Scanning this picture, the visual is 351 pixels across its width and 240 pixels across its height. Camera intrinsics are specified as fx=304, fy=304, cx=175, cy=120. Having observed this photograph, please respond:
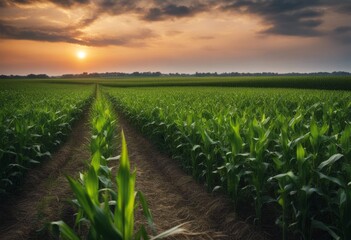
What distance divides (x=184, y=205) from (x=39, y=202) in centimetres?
248

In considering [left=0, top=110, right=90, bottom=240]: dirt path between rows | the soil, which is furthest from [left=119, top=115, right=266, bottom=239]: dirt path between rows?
[left=0, top=110, right=90, bottom=240]: dirt path between rows

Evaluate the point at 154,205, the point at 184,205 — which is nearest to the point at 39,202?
the point at 154,205

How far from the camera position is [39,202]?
17.0ft

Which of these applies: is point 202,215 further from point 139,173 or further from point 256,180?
point 139,173

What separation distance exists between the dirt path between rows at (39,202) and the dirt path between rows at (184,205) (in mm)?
1375

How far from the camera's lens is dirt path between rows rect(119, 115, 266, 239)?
421 cm

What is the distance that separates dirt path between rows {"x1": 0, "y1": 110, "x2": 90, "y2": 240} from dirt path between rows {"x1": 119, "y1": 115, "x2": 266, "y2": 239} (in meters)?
1.37

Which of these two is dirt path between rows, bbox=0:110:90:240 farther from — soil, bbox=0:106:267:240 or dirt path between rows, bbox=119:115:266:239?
dirt path between rows, bbox=119:115:266:239

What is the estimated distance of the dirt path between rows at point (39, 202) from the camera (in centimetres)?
429

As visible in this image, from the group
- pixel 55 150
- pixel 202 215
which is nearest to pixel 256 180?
pixel 202 215

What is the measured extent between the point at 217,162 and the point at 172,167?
2.03 meters

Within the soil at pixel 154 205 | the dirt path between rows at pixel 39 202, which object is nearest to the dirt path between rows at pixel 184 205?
the soil at pixel 154 205

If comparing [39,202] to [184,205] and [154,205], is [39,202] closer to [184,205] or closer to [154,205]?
[154,205]

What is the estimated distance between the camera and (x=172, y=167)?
7324 millimetres
